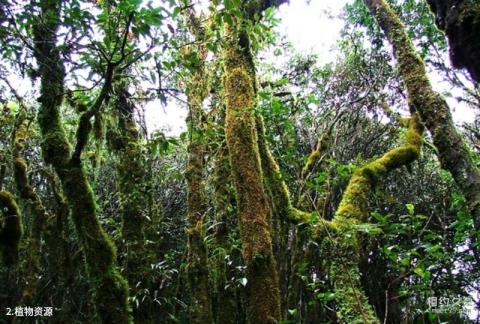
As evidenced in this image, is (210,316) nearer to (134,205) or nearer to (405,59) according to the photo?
(134,205)

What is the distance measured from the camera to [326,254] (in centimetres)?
349

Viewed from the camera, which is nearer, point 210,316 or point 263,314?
point 263,314

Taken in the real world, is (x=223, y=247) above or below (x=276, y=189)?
below

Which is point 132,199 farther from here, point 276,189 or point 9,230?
point 276,189

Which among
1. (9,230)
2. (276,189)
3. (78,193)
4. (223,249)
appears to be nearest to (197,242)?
(223,249)

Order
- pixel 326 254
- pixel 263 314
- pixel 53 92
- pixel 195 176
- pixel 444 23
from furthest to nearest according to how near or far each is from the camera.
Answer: pixel 195 176 < pixel 53 92 < pixel 326 254 < pixel 263 314 < pixel 444 23

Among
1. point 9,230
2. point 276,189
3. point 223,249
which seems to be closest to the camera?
point 276,189

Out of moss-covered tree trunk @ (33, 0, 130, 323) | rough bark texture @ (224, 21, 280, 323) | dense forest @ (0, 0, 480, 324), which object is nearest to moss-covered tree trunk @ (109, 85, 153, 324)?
dense forest @ (0, 0, 480, 324)

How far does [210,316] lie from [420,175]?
26.3ft

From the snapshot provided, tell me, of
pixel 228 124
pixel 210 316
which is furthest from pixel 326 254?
pixel 210 316

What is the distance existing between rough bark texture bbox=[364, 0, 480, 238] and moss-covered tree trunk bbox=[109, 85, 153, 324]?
10.8 feet

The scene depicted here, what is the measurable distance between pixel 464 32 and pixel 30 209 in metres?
6.58

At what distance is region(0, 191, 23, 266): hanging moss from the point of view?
17.8 ft

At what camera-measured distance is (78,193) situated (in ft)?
12.3
